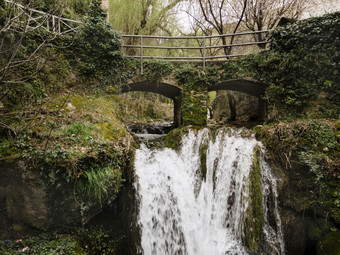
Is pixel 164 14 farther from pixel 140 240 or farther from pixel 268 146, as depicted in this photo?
pixel 140 240

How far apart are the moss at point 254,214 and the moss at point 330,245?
1.39 meters

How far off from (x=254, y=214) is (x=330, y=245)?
171cm

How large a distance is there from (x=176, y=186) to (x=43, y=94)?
189 inches

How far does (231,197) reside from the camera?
5.54m

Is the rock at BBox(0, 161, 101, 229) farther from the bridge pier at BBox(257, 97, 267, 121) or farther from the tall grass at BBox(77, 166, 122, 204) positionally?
the bridge pier at BBox(257, 97, 267, 121)

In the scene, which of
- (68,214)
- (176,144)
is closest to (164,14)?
(176,144)

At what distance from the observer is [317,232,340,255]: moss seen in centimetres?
A: 456

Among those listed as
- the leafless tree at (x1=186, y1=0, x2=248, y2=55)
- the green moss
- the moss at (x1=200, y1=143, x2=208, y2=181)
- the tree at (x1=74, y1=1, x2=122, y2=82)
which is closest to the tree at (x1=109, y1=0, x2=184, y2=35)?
the leafless tree at (x1=186, y1=0, x2=248, y2=55)

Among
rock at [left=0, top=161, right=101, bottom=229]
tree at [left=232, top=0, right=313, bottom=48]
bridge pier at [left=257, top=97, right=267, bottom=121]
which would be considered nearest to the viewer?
rock at [left=0, top=161, right=101, bottom=229]

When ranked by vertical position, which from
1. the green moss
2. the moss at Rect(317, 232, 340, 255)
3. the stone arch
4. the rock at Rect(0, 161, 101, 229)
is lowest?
the moss at Rect(317, 232, 340, 255)

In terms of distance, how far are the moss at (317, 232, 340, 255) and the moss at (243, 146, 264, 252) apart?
1385mm

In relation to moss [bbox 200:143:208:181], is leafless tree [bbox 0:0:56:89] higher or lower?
higher

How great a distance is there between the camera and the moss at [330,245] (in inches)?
180

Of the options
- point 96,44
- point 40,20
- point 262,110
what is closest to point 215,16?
point 262,110
